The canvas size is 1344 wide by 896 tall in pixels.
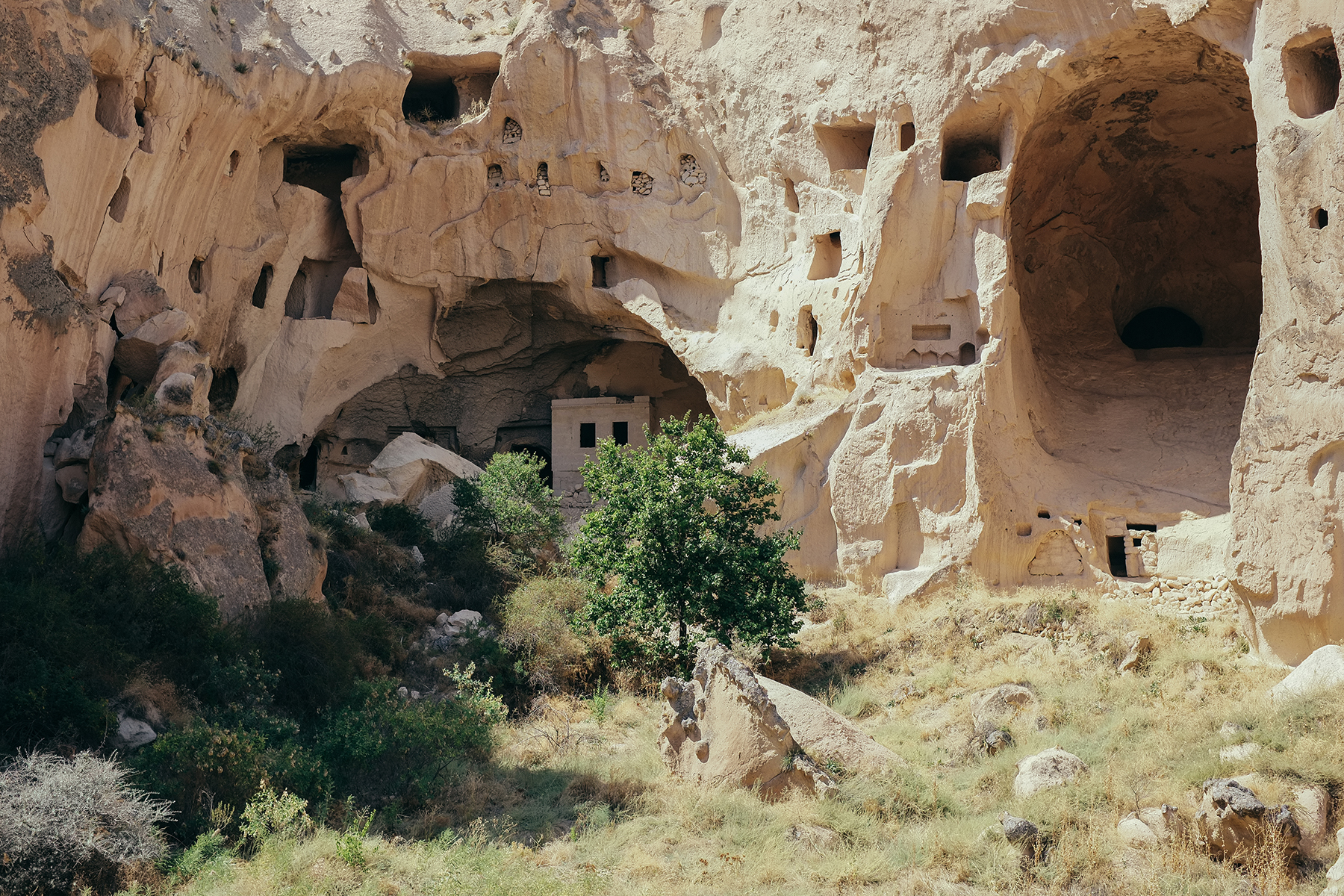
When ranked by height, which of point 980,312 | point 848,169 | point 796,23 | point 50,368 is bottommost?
point 50,368

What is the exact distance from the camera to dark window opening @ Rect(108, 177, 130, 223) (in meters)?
17.2

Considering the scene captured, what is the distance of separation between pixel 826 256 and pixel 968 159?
2.95 meters

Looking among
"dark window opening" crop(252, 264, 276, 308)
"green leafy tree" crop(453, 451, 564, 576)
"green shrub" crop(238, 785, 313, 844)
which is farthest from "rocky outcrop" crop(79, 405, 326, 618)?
"dark window opening" crop(252, 264, 276, 308)

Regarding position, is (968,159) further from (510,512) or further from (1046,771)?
(1046,771)

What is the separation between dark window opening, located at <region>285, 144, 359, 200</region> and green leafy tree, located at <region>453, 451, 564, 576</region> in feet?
23.2

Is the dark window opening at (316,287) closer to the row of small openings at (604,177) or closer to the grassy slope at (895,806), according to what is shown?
the row of small openings at (604,177)

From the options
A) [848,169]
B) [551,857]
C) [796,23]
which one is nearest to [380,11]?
[796,23]

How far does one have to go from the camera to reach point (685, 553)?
15.6 m

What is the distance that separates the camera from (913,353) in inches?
778

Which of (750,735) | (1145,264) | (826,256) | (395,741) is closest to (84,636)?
(395,741)

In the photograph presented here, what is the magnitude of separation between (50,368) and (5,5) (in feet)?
14.6

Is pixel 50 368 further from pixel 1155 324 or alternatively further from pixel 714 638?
pixel 1155 324

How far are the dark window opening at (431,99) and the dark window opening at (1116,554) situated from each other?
14.7 metres

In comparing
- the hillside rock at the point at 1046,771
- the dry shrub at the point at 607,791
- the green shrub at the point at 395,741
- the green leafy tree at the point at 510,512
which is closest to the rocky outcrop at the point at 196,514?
the green shrub at the point at 395,741
